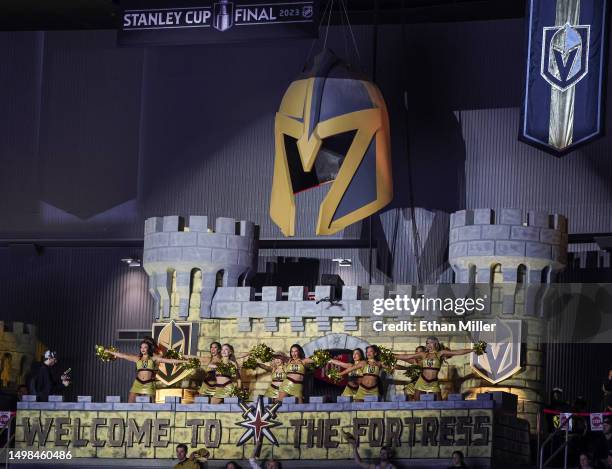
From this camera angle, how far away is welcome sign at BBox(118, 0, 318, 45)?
35.7m

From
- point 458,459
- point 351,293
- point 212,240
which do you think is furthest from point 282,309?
point 458,459

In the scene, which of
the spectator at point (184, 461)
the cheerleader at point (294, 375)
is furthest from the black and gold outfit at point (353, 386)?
the spectator at point (184, 461)

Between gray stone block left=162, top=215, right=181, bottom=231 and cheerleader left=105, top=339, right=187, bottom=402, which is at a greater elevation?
gray stone block left=162, top=215, right=181, bottom=231

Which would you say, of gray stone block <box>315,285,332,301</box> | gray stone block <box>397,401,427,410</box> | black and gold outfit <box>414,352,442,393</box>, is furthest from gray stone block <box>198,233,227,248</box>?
gray stone block <box>397,401,427,410</box>

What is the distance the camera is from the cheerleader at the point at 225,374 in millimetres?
33656

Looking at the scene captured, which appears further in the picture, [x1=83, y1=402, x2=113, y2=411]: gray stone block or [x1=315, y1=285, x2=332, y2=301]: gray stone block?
[x1=315, y1=285, x2=332, y2=301]: gray stone block

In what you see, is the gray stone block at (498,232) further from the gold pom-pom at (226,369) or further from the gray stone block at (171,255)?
the gray stone block at (171,255)

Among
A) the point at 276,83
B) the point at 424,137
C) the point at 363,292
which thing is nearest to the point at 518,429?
the point at 363,292

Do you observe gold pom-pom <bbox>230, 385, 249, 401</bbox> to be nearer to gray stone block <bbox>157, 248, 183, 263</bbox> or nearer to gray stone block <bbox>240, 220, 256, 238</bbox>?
gray stone block <bbox>157, 248, 183, 263</bbox>

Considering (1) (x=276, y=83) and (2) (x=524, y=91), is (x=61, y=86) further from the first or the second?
(2) (x=524, y=91)

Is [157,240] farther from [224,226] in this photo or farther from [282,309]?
[282,309]

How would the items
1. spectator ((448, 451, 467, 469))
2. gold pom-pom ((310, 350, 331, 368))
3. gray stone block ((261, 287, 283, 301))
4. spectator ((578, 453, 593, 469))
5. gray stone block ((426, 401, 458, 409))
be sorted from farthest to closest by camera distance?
gray stone block ((261, 287, 283, 301))
gold pom-pom ((310, 350, 331, 368))
gray stone block ((426, 401, 458, 409))
spectator ((448, 451, 467, 469))
spectator ((578, 453, 593, 469))

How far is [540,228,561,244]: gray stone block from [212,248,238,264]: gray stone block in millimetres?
7452

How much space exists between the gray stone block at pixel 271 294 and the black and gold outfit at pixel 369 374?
5.02m
